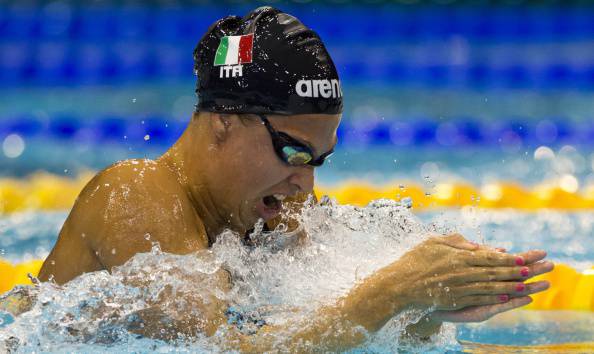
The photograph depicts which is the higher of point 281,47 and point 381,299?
point 281,47

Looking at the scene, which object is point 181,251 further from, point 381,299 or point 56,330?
point 381,299

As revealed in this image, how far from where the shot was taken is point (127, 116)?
7.96 metres

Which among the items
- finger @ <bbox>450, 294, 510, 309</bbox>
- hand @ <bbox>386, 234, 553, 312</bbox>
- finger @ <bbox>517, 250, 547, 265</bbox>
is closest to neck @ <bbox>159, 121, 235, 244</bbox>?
hand @ <bbox>386, 234, 553, 312</bbox>

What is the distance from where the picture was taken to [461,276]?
1.88 meters

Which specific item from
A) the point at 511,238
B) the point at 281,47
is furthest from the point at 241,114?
the point at 511,238

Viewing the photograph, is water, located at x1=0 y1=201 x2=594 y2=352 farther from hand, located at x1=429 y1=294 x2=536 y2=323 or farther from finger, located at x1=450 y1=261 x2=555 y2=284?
finger, located at x1=450 y1=261 x2=555 y2=284

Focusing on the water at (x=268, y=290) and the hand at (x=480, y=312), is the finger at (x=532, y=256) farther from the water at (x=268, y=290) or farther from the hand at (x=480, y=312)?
the water at (x=268, y=290)

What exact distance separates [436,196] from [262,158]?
3417 millimetres

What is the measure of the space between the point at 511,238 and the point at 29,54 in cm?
629

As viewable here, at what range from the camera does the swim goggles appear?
2215mm

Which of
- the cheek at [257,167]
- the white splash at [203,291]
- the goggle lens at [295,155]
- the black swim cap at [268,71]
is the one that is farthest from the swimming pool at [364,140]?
the black swim cap at [268,71]

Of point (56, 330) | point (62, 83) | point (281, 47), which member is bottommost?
point (56, 330)

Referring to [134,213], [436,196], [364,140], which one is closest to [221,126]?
[134,213]

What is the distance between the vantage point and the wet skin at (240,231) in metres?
1.90
